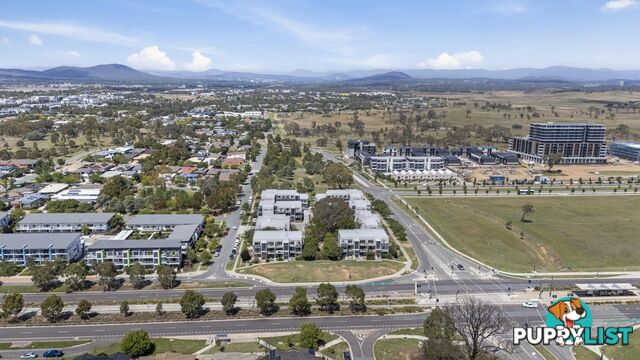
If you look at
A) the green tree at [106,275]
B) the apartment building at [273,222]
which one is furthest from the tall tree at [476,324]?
the green tree at [106,275]

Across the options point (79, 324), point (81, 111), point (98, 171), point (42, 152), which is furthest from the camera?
point (81, 111)

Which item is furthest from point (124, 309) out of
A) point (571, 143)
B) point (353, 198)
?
point (571, 143)

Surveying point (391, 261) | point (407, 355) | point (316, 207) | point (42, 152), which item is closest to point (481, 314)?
point (407, 355)

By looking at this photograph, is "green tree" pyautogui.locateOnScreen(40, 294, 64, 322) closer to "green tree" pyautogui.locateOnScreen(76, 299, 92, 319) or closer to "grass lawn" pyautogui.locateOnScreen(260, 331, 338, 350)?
"green tree" pyautogui.locateOnScreen(76, 299, 92, 319)

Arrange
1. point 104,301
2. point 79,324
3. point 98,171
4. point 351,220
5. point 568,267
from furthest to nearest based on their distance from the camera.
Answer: point 98,171, point 351,220, point 568,267, point 104,301, point 79,324

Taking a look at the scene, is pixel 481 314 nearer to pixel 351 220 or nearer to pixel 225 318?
pixel 225 318

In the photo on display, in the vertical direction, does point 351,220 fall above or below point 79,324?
above

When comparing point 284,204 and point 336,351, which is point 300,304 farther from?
point 284,204
